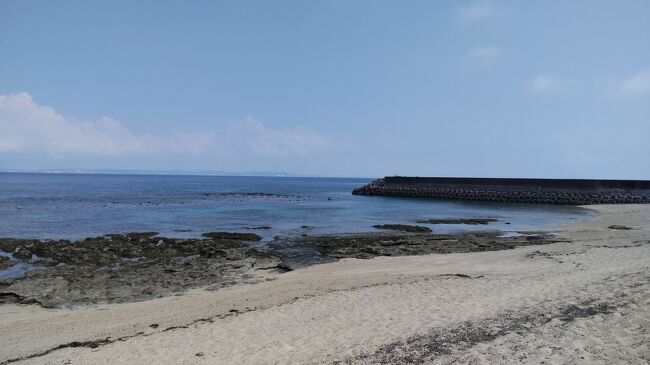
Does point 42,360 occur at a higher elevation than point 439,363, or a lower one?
lower

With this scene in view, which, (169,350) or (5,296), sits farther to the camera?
(5,296)

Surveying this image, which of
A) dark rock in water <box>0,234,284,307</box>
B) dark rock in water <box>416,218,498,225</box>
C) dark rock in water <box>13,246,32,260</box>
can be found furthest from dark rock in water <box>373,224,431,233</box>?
dark rock in water <box>13,246,32,260</box>

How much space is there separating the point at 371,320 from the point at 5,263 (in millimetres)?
14054

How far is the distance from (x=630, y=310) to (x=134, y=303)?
10.8 metres

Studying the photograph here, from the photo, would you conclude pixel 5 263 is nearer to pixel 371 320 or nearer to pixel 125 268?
pixel 125 268

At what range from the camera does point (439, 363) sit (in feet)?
19.4

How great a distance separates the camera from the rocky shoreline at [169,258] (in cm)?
1157

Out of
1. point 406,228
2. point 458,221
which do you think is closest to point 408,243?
point 406,228

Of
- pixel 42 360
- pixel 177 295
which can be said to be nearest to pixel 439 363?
pixel 42 360

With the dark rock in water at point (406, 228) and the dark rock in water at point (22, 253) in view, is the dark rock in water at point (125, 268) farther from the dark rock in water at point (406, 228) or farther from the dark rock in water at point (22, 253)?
the dark rock in water at point (406, 228)

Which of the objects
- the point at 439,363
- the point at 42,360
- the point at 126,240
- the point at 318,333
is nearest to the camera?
the point at 439,363

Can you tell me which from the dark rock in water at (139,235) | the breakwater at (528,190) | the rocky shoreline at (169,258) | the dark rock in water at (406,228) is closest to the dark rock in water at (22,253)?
the rocky shoreline at (169,258)

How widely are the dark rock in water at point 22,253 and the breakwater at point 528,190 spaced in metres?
48.6

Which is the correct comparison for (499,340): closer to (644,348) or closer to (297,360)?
(644,348)
